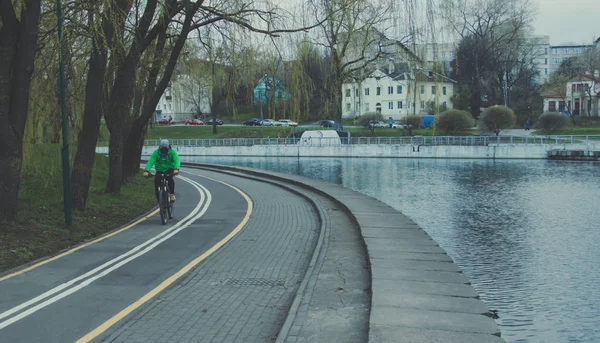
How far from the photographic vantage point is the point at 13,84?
1189 centimetres

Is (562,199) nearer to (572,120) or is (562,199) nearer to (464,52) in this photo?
(464,52)

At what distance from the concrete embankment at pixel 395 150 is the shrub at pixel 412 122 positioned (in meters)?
6.99

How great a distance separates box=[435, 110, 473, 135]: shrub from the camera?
60.5 metres

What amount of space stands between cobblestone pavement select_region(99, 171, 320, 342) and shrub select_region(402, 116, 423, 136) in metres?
50.9

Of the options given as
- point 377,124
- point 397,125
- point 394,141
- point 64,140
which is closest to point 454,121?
point 394,141

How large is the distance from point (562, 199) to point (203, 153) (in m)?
50.6

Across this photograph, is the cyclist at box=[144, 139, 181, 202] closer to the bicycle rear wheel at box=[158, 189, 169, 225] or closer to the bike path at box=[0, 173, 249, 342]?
the bicycle rear wheel at box=[158, 189, 169, 225]

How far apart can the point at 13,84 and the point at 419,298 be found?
894 cm

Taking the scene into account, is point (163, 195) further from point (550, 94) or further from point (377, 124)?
point (550, 94)

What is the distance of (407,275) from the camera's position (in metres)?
9.32

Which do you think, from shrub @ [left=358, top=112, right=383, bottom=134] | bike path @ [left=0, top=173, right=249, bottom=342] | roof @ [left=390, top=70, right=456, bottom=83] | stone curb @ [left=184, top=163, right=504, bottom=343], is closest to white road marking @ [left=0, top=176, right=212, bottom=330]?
bike path @ [left=0, top=173, right=249, bottom=342]

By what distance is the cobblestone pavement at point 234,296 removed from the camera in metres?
6.66

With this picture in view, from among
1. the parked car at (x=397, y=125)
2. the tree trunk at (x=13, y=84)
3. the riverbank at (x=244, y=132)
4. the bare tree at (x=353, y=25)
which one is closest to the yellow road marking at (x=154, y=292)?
the tree trunk at (x=13, y=84)

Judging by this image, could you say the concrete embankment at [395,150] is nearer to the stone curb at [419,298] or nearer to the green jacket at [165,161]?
the green jacket at [165,161]
